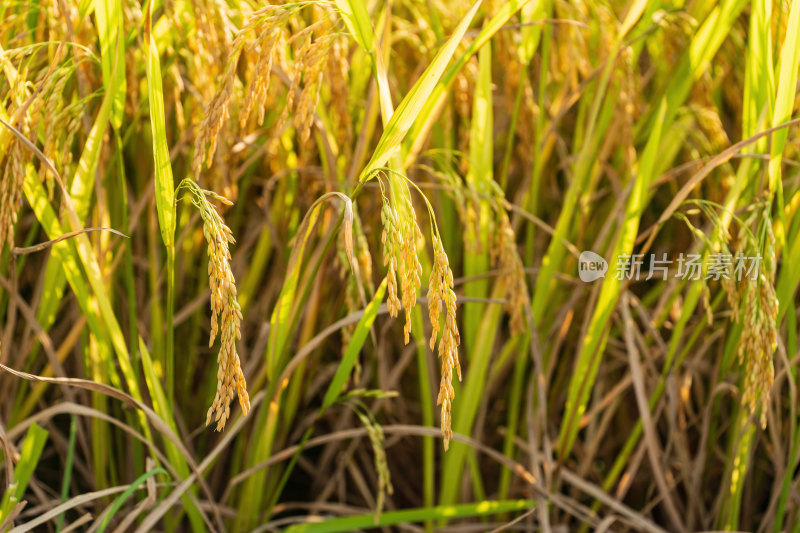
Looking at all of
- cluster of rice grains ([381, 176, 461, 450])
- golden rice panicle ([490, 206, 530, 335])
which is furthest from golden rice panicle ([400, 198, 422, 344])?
golden rice panicle ([490, 206, 530, 335])

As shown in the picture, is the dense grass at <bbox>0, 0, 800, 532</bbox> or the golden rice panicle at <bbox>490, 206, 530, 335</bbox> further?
the golden rice panicle at <bbox>490, 206, 530, 335</bbox>

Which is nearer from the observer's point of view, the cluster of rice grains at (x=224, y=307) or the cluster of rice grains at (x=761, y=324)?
the cluster of rice grains at (x=224, y=307)

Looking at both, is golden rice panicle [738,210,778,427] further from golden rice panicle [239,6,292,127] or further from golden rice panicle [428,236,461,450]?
golden rice panicle [239,6,292,127]

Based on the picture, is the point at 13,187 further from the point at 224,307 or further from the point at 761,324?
the point at 761,324

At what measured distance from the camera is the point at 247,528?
1.00 meters

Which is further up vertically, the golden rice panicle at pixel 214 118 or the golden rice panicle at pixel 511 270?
the golden rice panicle at pixel 214 118

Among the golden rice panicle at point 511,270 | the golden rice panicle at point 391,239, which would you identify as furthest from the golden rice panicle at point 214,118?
the golden rice panicle at point 511,270

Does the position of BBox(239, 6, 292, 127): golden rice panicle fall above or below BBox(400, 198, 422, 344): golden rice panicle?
above

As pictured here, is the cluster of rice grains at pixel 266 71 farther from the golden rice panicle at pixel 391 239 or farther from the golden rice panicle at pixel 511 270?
the golden rice panicle at pixel 511 270

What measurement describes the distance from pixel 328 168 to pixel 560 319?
0.40m

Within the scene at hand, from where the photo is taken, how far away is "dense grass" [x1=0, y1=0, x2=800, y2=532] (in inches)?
31.0

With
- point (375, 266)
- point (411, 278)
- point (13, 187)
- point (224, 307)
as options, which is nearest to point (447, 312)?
point (411, 278)

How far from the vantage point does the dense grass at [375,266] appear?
0.79 metres

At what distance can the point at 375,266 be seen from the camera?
1.21m
